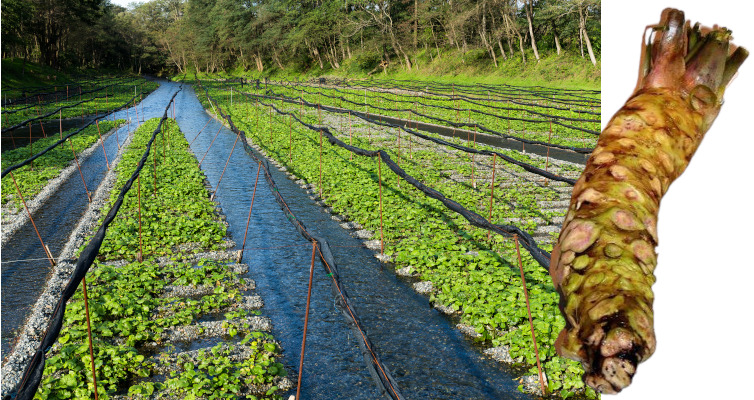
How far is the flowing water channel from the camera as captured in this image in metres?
6.82

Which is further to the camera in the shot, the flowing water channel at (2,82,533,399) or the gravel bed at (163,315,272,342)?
the gravel bed at (163,315,272,342)

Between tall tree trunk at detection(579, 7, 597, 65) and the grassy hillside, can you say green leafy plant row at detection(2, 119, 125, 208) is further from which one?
the grassy hillside

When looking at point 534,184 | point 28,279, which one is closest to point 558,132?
point 534,184

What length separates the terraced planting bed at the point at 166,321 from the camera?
646 cm

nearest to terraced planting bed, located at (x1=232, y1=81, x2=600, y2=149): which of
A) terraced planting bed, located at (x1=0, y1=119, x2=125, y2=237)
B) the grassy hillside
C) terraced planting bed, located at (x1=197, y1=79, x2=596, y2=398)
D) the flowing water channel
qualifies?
terraced planting bed, located at (x1=197, y1=79, x2=596, y2=398)

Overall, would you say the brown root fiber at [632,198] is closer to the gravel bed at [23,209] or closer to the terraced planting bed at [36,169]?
the terraced planting bed at [36,169]

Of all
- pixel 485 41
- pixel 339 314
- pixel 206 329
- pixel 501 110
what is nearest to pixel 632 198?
pixel 206 329

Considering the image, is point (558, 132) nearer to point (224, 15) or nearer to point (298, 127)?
point (298, 127)

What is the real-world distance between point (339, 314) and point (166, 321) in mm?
2685

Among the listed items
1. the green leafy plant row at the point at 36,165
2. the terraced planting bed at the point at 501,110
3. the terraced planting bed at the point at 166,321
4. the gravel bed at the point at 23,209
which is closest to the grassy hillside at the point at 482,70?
the terraced planting bed at the point at 501,110

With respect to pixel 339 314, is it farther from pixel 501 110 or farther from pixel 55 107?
pixel 55 107

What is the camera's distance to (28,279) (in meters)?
10.0

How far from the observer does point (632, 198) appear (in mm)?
632

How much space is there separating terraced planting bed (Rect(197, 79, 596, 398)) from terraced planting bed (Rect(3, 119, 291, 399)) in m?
3.03
